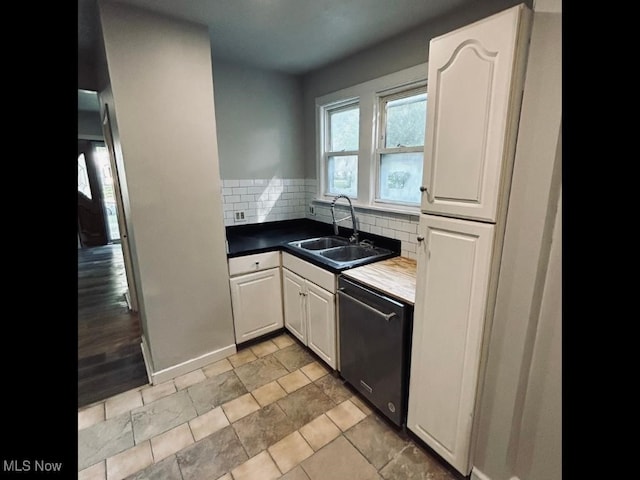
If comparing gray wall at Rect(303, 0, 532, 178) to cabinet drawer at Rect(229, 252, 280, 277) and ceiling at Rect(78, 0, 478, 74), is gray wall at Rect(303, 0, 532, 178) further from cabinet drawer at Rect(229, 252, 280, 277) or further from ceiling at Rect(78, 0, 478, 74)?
cabinet drawer at Rect(229, 252, 280, 277)

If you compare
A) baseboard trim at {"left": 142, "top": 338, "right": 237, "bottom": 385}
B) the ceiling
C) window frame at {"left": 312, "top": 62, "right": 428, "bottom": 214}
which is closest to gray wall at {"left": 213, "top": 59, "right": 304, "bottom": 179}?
the ceiling

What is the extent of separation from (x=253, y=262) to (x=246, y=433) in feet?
3.70

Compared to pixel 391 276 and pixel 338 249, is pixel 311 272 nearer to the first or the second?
pixel 338 249

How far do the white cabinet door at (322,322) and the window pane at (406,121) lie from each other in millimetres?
1242

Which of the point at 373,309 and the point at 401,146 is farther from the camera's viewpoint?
the point at 401,146

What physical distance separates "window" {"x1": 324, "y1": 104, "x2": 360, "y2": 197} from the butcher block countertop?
889 millimetres

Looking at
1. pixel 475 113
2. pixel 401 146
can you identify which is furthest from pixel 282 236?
pixel 475 113

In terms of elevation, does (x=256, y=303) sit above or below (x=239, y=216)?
below

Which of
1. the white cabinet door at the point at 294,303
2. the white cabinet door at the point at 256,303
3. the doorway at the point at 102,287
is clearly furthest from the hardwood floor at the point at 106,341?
the white cabinet door at the point at 294,303

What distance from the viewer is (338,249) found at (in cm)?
245

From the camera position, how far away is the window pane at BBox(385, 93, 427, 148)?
81.0 inches

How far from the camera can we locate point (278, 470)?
1.47 metres
